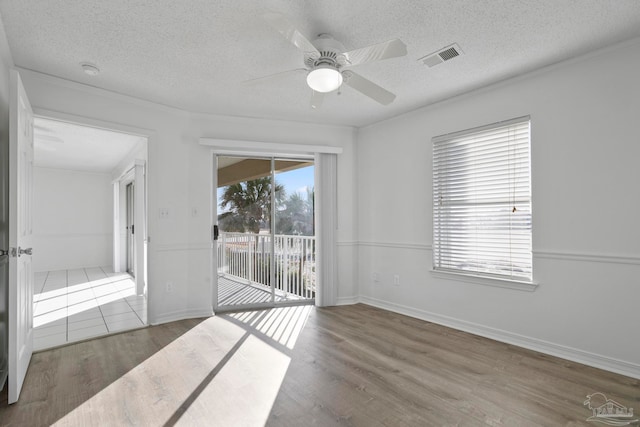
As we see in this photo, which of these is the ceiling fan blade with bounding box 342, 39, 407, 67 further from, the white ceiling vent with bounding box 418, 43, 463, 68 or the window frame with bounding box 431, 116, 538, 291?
the window frame with bounding box 431, 116, 538, 291

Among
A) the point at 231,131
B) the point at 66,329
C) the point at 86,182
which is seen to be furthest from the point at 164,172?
the point at 86,182

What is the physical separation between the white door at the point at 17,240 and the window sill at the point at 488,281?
372 cm

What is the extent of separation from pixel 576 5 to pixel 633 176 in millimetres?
1357

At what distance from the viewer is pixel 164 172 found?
3852mm

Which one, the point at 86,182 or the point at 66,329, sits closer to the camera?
the point at 66,329

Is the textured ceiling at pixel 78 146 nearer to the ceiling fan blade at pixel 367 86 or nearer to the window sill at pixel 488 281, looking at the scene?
the ceiling fan blade at pixel 367 86

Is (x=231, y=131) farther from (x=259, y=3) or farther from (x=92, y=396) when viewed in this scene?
(x=92, y=396)

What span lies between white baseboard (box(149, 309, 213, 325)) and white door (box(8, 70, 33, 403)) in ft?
4.22

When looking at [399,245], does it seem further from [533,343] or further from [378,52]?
[378,52]

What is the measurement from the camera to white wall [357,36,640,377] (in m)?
2.50

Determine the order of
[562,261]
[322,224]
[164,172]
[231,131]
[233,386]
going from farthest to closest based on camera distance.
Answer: [322,224] → [231,131] → [164,172] → [562,261] → [233,386]

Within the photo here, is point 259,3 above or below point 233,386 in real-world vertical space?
above

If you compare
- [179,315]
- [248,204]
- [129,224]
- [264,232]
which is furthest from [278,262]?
[129,224]

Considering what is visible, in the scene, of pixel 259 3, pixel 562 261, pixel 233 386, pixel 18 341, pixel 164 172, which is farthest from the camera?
pixel 164 172
